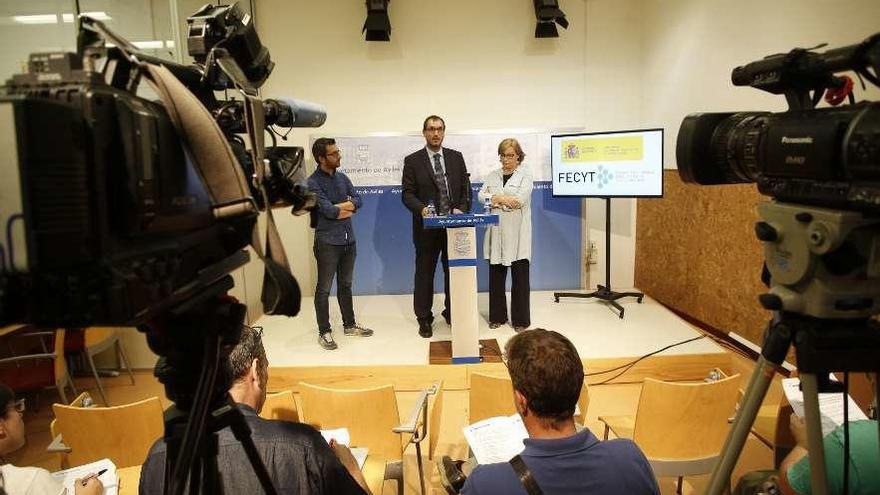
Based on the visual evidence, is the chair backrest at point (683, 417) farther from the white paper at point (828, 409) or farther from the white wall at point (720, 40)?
the white wall at point (720, 40)

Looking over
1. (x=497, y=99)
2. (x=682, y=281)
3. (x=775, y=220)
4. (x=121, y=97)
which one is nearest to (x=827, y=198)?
(x=775, y=220)

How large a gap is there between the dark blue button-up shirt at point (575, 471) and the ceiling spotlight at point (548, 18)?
14.7 feet

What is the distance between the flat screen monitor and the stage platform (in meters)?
1.01

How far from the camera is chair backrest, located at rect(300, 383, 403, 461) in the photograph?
88.6 inches

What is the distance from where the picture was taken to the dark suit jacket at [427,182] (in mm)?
4195

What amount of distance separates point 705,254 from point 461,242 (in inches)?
83.7

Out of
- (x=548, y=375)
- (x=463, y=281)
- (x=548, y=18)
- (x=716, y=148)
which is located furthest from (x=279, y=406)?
(x=548, y=18)

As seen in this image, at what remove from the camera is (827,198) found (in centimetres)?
92

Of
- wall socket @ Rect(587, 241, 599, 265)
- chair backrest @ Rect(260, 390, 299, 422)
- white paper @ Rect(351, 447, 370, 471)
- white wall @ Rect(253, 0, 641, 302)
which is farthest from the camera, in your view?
wall socket @ Rect(587, 241, 599, 265)

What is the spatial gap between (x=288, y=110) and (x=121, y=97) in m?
0.41

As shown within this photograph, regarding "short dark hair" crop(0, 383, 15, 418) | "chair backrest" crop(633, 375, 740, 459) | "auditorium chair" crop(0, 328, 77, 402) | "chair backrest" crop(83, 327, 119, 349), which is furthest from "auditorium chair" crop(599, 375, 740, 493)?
"chair backrest" crop(83, 327, 119, 349)

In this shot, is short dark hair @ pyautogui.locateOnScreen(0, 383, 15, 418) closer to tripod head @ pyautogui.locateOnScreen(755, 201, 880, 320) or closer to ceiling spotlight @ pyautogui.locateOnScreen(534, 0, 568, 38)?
tripod head @ pyautogui.locateOnScreen(755, 201, 880, 320)

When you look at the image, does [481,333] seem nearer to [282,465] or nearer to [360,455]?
[360,455]

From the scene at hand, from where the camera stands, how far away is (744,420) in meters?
0.98
